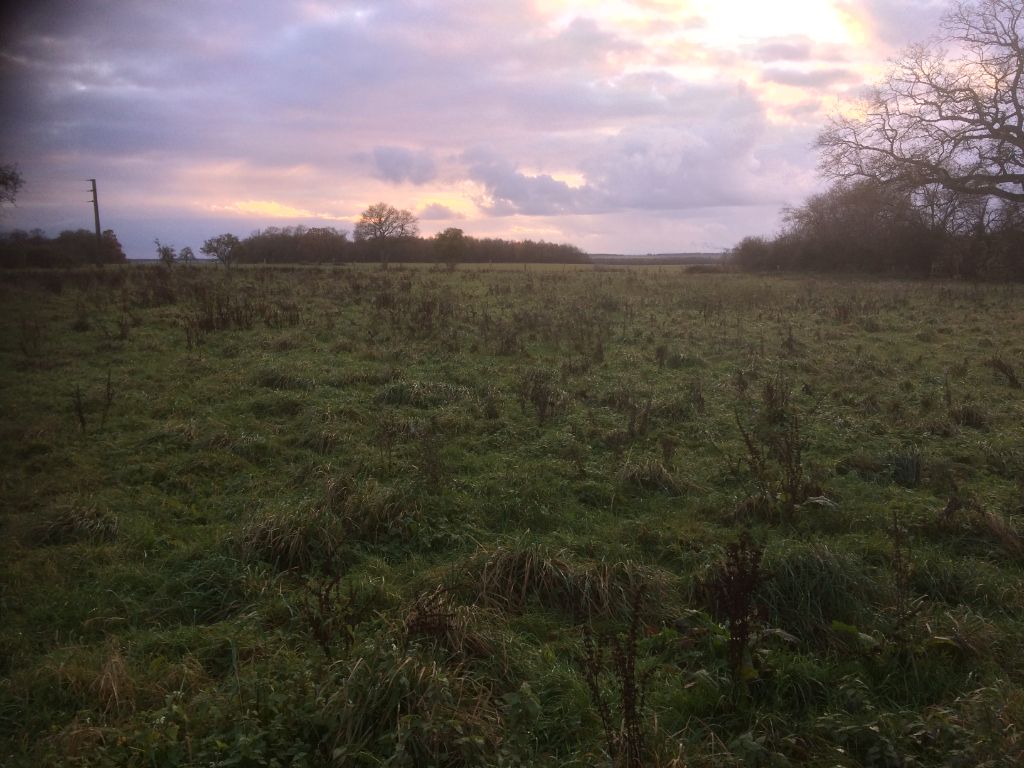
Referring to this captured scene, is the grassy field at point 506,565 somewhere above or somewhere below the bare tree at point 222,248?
below

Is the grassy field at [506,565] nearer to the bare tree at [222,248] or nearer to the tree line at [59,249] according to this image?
the tree line at [59,249]

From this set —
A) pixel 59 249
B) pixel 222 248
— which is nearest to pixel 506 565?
pixel 59 249

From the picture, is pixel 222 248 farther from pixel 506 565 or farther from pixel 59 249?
pixel 506 565

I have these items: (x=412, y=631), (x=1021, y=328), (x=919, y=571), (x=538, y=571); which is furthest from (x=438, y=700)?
(x=1021, y=328)

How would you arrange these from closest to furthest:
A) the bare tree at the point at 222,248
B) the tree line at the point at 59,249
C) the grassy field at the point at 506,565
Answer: the grassy field at the point at 506,565 < the tree line at the point at 59,249 < the bare tree at the point at 222,248

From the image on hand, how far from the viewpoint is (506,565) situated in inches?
182

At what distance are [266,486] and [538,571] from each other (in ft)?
10.1

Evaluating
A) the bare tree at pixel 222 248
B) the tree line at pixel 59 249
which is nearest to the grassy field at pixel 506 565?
the tree line at pixel 59 249

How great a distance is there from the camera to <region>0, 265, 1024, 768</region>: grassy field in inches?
125

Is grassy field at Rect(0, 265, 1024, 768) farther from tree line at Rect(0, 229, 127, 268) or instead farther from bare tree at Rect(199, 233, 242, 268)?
bare tree at Rect(199, 233, 242, 268)

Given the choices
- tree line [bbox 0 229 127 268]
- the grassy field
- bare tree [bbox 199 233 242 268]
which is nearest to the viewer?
the grassy field

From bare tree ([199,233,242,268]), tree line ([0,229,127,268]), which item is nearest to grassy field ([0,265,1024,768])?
tree line ([0,229,127,268])

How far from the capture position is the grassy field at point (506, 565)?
125 inches

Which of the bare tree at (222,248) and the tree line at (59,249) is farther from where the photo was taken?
the bare tree at (222,248)
